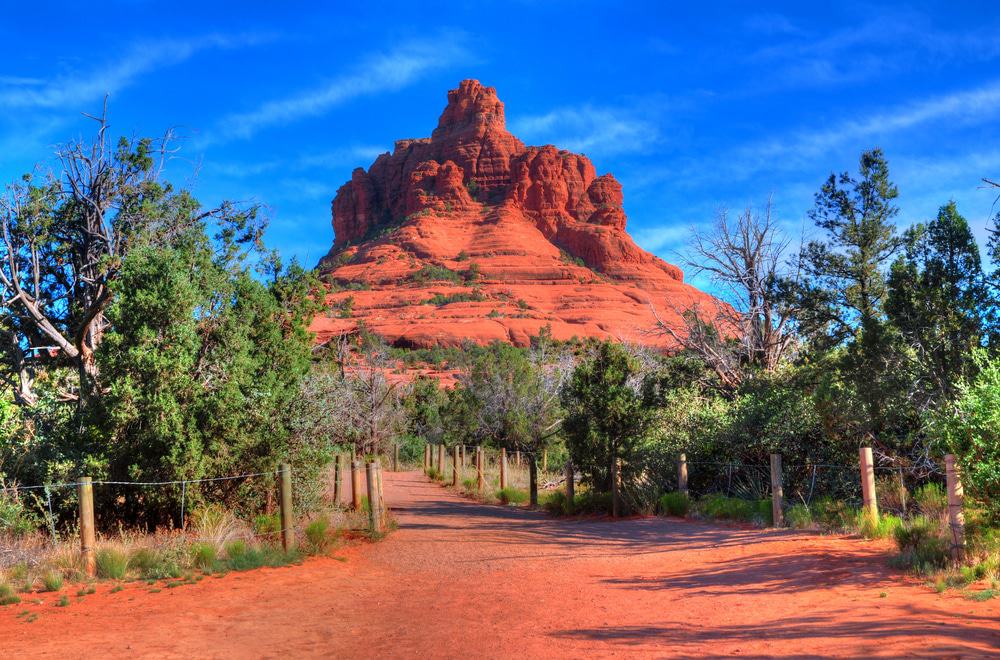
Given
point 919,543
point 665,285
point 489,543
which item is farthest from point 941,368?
point 665,285

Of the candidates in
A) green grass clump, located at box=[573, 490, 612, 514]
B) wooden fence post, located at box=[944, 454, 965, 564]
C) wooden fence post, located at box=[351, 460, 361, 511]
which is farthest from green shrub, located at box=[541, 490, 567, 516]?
wooden fence post, located at box=[944, 454, 965, 564]

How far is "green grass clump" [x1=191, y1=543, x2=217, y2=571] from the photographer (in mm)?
10625

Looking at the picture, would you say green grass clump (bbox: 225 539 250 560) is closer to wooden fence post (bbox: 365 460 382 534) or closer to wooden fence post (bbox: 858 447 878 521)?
wooden fence post (bbox: 365 460 382 534)

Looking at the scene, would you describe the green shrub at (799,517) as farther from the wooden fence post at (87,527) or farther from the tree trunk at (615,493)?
the wooden fence post at (87,527)

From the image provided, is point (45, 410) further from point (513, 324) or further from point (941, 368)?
point (513, 324)

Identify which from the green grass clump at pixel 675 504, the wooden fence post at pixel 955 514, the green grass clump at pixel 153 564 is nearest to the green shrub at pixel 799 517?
the green grass clump at pixel 675 504

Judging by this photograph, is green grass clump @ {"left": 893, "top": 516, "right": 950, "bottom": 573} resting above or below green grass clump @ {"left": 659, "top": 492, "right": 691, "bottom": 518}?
above

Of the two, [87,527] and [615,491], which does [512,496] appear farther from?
[87,527]

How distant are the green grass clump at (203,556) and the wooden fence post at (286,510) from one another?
1.13 m

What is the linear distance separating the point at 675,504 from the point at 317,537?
7.46 meters

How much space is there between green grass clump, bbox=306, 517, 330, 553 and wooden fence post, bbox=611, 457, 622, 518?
6.87 meters

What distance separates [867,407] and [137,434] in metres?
12.5

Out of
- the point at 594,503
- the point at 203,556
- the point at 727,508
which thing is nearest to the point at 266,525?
the point at 203,556

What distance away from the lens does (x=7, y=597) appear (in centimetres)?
873
